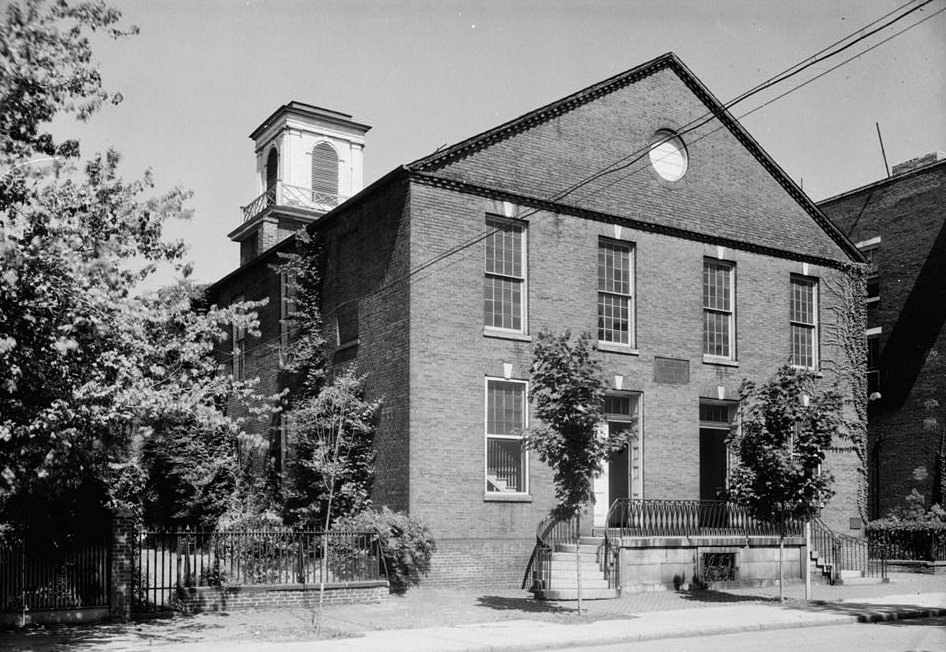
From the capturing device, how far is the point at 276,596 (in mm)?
18156

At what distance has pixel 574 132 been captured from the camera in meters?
25.0

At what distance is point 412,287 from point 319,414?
12.7 ft

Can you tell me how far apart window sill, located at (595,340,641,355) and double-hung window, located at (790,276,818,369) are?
20.2 ft

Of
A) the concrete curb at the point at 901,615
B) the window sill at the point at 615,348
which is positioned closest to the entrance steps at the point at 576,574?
the window sill at the point at 615,348

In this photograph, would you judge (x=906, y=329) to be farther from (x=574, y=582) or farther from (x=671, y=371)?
(x=574, y=582)

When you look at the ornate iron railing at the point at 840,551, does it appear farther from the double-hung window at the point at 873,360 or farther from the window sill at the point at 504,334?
the window sill at the point at 504,334

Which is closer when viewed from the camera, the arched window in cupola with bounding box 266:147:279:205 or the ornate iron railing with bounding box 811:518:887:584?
the ornate iron railing with bounding box 811:518:887:584

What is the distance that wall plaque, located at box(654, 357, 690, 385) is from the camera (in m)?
25.5

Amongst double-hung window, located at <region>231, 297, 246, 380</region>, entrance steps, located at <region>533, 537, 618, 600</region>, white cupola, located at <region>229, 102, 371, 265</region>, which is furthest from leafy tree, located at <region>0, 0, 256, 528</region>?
white cupola, located at <region>229, 102, 371, 265</region>

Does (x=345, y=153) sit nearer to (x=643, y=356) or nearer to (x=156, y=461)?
(x=156, y=461)

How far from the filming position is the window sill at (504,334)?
23.1 meters

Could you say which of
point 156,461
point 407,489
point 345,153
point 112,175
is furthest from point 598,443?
point 345,153

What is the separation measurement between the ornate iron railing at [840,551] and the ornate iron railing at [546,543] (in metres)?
7.42

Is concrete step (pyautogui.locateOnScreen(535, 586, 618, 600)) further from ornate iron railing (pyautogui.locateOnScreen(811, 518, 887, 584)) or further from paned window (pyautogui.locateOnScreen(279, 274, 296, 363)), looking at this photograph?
paned window (pyautogui.locateOnScreen(279, 274, 296, 363))
